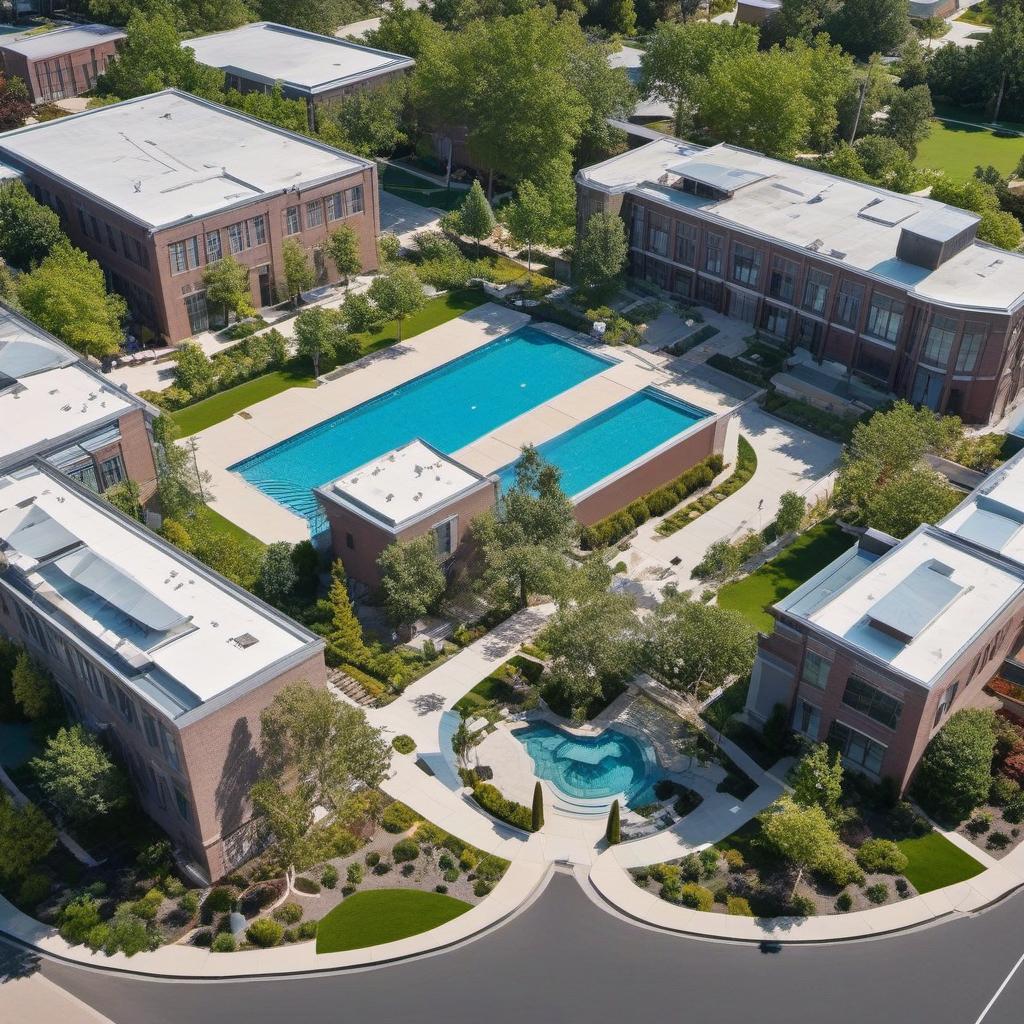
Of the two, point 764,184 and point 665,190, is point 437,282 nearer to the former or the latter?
point 665,190

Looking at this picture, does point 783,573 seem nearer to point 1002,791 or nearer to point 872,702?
point 872,702

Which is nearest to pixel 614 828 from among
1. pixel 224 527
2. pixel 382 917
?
pixel 382 917

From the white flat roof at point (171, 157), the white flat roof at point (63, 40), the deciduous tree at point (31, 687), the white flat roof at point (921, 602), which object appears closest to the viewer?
the white flat roof at point (921, 602)

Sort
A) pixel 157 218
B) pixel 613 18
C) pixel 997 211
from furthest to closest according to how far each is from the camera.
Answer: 1. pixel 613 18
2. pixel 997 211
3. pixel 157 218

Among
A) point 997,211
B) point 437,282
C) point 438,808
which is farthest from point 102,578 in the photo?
point 997,211

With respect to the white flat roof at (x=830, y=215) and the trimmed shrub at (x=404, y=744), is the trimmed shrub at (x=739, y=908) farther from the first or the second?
the white flat roof at (x=830, y=215)

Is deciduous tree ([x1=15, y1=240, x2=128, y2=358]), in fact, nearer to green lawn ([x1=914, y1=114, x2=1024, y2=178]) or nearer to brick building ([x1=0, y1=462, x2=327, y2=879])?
brick building ([x1=0, y1=462, x2=327, y2=879])

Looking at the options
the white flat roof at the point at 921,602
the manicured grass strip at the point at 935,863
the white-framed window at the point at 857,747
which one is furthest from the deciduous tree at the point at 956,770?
the white flat roof at the point at 921,602
